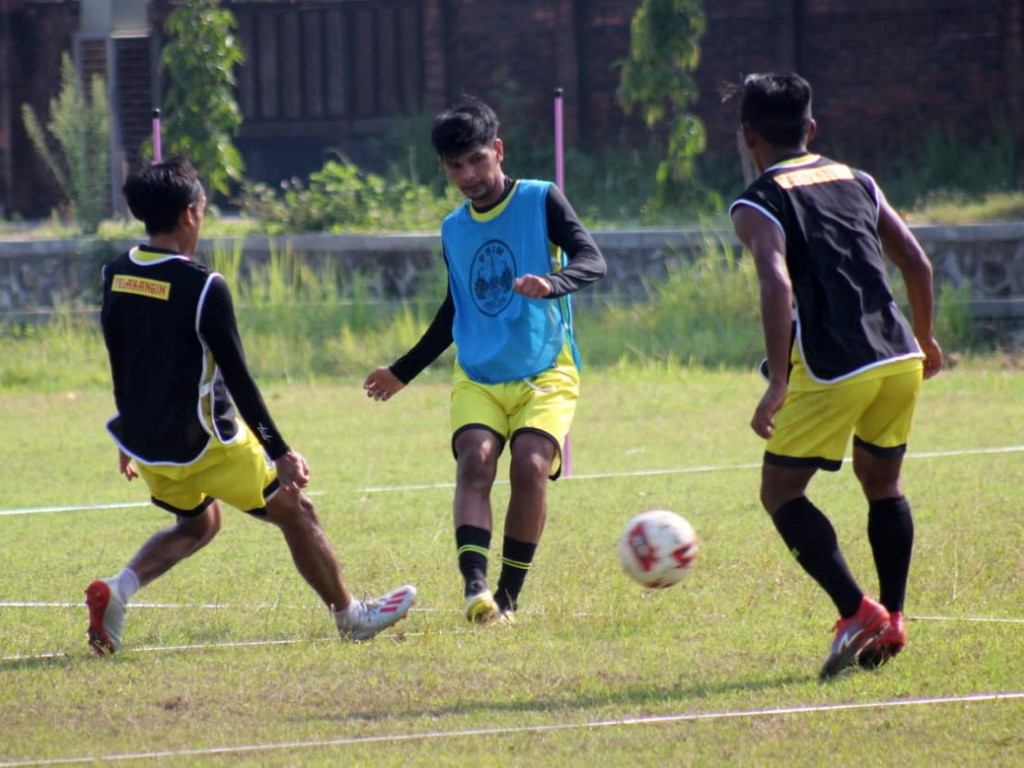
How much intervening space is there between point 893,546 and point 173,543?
8.03ft

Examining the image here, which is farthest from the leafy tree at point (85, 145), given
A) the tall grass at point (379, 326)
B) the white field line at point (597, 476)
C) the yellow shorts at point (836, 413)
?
the yellow shorts at point (836, 413)

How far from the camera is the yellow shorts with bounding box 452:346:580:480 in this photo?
6004 mm

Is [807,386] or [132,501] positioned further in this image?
[132,501]

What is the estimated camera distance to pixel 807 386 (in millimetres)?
5035

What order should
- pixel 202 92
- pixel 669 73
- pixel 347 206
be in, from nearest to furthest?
pixel 347 206
pixel 669 73
pixel 202 92

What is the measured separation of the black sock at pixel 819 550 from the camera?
5023 mm

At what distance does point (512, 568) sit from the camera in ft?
19.7

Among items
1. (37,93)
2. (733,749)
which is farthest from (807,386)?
(37,93)

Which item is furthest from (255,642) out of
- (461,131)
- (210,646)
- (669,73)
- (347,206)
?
(669,73)

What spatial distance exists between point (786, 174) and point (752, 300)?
10043 millimetres

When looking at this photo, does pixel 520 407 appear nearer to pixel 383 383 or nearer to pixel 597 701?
→ pixel 383 383

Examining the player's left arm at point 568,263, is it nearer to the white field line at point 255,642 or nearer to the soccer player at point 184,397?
the soccer player at point 184,397

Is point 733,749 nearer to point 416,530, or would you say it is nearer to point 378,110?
point 416,530

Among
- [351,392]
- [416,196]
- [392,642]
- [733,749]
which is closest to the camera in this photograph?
[733,749]
